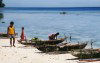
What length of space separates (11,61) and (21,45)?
293 inches

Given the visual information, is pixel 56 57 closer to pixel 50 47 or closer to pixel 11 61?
pixel 50 47

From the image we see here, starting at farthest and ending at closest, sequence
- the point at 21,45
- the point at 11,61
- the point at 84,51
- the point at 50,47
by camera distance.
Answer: the point at 21,45 < the point at 50,47 < the point at 84,51 < the point at 11,61

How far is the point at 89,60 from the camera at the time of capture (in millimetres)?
17172

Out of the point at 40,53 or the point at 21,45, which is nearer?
the point at 40,53

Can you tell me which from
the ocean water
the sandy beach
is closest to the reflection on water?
the ocean water

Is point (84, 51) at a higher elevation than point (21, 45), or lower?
higher

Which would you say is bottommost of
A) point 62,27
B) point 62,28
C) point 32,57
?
point 62,27

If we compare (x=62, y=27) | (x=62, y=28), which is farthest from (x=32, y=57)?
(x=62, y=27)

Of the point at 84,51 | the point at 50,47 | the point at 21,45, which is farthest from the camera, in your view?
the point at 21,45

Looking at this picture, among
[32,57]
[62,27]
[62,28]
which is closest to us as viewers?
[32,57]

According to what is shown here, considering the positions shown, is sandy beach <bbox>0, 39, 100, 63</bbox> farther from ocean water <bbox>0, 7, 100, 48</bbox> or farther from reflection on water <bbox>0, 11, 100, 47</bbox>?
reflection on water <bbox>0, 11, 100, 47</bbox>

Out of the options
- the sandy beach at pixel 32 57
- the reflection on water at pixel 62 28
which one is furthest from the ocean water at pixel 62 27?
the sandy beach at pixel 32 57

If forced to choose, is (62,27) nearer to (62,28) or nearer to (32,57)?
(62,28)

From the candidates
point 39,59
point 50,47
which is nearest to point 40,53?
point 50,47
